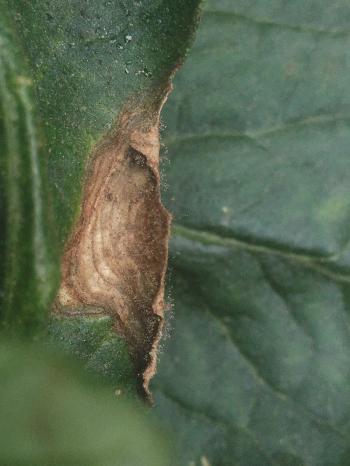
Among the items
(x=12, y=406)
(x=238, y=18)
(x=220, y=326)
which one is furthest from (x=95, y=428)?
(x=238, y=18)

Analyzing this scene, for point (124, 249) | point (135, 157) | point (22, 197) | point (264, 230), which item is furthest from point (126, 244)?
point (264, 230)

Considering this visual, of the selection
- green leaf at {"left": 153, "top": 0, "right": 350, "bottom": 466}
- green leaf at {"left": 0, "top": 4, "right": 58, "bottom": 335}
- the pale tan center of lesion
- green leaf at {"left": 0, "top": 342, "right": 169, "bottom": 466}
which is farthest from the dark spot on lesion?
green leaf at {"left": 153, "top": 0, "right": 350, "bottom": 466}

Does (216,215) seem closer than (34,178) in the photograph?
No

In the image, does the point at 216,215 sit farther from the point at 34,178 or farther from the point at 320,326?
the point at 34,178

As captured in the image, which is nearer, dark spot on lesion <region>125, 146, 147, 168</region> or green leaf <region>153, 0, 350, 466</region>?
dark spot on lesion <region>125, 146, 147, 168</region>

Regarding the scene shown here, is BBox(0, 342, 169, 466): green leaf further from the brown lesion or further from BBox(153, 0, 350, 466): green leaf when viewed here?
BBox(153, 0, 350, 466): green leaf

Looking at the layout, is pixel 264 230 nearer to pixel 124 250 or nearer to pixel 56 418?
pixel 124 250

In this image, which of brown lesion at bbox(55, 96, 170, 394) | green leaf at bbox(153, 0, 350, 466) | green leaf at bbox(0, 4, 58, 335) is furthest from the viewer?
green leaf at bbox(153, 0, 350, 466)

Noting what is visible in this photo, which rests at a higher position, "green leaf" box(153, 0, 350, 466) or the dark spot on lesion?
the dark spot on lesion
